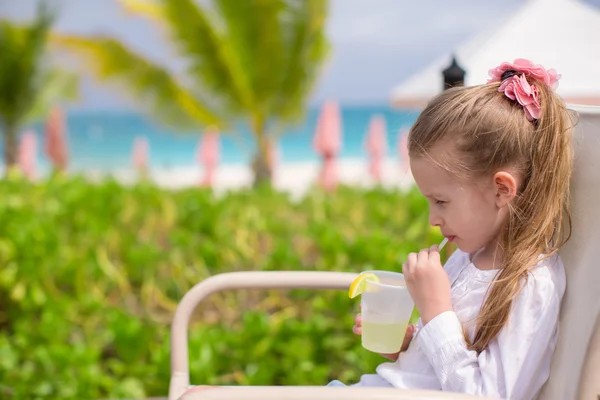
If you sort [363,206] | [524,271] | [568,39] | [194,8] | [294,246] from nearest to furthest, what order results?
[524,271]
[294,246]
[568,39]
[363,206]
[194,8]

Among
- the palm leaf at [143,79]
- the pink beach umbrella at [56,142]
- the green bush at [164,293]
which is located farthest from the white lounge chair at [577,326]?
the pink beach umbrella at [56,142]

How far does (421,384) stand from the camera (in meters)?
1.53

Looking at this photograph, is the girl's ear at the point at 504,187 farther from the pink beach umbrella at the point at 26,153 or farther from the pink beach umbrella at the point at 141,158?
the pink beach umbrella at the point at 26,153

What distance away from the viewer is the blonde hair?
1440 mm

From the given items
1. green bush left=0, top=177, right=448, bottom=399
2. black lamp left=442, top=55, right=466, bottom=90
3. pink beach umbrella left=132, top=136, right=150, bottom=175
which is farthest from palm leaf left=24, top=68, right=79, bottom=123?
black lamp left=442, top=55, right=466, bottom=90

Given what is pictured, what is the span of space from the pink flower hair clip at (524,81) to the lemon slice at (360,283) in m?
0.43

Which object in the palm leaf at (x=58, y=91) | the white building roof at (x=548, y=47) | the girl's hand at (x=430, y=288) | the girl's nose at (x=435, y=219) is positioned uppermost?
the palm leaf at (x=58, y=91)

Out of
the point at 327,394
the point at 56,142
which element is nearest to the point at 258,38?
the point at 56,142

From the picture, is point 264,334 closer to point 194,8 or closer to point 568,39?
point 568,39

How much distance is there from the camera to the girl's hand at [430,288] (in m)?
1.45

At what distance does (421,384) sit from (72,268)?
2.00 meters

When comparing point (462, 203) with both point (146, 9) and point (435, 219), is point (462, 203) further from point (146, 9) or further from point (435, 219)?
point (146, 9)

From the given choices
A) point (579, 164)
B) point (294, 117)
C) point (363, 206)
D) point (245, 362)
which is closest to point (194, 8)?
point (294, 117)

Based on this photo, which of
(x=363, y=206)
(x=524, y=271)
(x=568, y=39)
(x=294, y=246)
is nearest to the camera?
(x=524, y=271)
